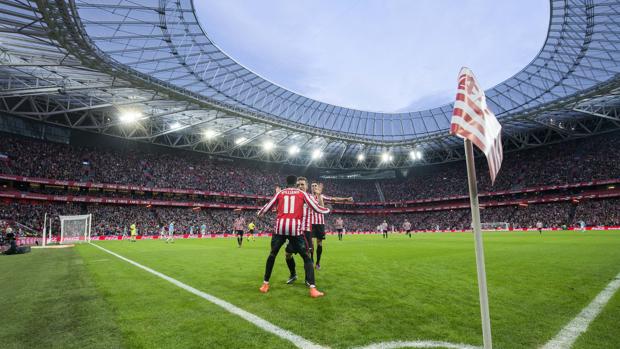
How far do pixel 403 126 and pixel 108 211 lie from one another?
153 ft

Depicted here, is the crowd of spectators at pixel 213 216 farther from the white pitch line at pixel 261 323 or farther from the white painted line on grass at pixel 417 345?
the white painted line on grass at pixel 417 345

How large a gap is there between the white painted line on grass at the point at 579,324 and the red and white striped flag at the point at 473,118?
1847mm

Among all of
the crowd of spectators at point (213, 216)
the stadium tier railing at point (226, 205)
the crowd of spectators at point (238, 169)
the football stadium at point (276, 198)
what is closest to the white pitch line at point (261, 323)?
the football stadium at point (276, 198)

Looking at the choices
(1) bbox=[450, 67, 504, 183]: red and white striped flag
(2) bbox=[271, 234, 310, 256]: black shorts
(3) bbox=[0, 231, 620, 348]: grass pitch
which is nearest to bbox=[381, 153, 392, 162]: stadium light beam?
(3) bbox=[0, 231, 620, 348]: grass pitch

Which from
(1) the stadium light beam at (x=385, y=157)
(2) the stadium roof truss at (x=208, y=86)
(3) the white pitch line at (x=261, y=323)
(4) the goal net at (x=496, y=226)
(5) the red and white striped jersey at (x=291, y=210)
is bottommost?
(4) the goal net at (x=496, y=226)

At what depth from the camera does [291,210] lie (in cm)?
625

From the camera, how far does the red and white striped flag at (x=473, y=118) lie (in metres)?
2.93

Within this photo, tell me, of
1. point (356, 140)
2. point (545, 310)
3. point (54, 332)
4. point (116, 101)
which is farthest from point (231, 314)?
point (356, 140)

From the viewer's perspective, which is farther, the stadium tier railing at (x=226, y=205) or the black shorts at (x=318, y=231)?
the stadium tier railing at (x=226, y=205)

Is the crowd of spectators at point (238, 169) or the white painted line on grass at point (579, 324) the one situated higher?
the crowd of spectators at point (238, 169)

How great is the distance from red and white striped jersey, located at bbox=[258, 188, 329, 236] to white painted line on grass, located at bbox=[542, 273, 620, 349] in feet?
13.0

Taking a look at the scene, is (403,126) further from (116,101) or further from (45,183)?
(45,183)

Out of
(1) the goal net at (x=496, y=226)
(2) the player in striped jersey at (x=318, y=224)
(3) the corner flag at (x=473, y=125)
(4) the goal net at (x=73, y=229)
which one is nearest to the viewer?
(3) the corner flag at (x=473, y=125)

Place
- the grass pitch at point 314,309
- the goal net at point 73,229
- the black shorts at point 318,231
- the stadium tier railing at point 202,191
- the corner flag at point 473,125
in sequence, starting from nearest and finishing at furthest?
the corner flag at point 473,125, the grass pitch at point 314,309, the black shorts at point 318,231, the goal net at point 73,229, the stadium tier railing at point 202,191
